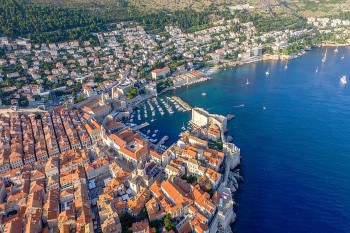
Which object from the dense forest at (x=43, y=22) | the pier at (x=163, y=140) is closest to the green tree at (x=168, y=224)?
the pier at (x=163, y=140)

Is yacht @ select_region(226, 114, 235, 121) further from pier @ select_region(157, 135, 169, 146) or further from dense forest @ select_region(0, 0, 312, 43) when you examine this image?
dense forest @ select_region(0, 0, 312, 43)

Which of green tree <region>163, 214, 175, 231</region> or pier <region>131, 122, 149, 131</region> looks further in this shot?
pier <region>131, 122, 149, 131</region>

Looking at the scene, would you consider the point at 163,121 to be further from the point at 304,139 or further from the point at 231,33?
the point at 231,33

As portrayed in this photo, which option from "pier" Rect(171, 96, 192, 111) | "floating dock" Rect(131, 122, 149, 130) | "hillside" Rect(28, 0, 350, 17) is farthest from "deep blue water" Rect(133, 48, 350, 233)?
"hillside" Rect(28, 0, 350, 17)

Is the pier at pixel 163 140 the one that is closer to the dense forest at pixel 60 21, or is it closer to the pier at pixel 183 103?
the pier at pixel 183 103

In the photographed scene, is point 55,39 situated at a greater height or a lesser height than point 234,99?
greater

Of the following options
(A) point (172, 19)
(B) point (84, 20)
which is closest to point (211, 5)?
(A) point (172, 19)

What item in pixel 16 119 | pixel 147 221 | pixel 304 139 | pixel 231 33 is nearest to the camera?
pixel 147 221

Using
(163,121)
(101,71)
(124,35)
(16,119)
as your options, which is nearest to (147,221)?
(163,121)

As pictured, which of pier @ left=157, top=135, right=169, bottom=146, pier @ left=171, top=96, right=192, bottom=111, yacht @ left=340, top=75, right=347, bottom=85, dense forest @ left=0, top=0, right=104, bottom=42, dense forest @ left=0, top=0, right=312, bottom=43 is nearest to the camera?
pier @ left=157, top=135, right=169, bottom=146
